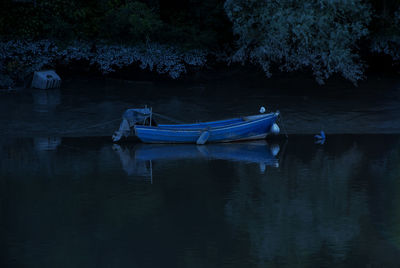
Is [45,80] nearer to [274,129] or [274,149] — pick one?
[274,129]

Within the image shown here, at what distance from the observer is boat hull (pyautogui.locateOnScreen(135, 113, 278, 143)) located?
1004 inches

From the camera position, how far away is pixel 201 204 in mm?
17984

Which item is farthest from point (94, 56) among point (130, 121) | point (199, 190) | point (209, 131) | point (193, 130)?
point (199, 190)

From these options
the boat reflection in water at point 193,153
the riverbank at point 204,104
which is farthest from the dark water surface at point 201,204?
the riverbank at point 204,104

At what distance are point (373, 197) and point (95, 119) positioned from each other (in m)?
14.5

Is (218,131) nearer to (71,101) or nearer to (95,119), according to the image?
(95,119)

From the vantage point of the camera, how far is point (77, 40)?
1506 inches

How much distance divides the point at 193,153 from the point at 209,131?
4.75 feet

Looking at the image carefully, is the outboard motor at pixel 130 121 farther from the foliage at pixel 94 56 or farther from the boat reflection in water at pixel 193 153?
the foliage at pixel 94 56

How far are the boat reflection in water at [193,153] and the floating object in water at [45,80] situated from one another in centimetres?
1222

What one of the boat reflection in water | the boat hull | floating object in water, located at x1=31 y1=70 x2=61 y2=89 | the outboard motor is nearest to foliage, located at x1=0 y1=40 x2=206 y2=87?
floating object in water, located at x1=31 y1=70 x2=61 y2=89

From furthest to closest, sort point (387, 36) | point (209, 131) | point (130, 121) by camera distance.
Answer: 1. point (387, 36)
2. point (130, 121)
3. point (209, 131)

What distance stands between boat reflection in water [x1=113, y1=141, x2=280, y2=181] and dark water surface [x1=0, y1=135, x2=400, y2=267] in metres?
0.04

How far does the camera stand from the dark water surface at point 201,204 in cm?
1432
